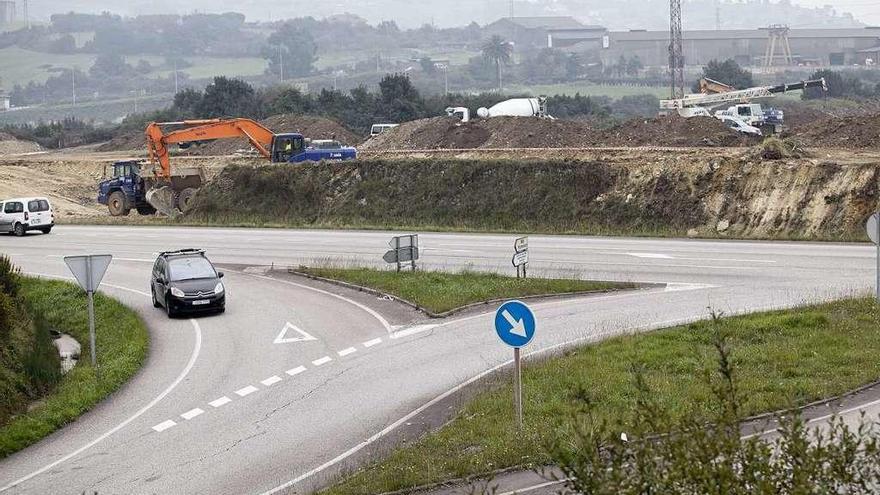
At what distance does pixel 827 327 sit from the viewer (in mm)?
22969

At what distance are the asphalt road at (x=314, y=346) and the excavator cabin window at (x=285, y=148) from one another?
17756mm

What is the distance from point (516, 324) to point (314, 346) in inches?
408

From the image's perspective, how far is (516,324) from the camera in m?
16.0

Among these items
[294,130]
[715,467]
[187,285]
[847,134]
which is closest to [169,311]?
[187,285]

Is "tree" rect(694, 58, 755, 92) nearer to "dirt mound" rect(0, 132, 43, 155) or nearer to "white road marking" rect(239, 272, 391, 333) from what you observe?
"dirt mound" rect(0, 132, 43, 155)

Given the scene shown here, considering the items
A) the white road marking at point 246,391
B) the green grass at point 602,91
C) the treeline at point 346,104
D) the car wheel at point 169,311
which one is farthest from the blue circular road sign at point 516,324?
the green grass at point 602,91

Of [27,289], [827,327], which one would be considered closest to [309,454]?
[827,327]

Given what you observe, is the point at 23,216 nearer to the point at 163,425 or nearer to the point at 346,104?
the point at 163,425

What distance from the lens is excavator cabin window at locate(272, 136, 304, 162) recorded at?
62156 mm

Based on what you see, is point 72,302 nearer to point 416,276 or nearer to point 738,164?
point 416,276

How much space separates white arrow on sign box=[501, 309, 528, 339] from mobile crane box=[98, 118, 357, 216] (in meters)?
44.2

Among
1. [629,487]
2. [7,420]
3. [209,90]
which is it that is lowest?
[7,420]

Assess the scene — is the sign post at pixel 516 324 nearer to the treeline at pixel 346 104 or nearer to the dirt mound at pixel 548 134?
the dirt mound at pixel 548 134

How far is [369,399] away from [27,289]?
62.0 feet
